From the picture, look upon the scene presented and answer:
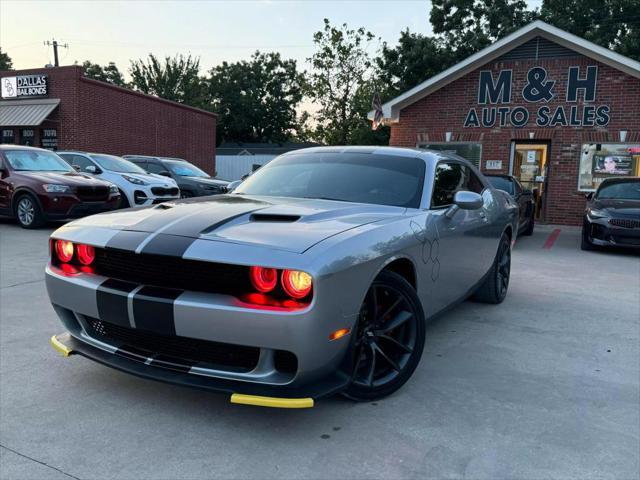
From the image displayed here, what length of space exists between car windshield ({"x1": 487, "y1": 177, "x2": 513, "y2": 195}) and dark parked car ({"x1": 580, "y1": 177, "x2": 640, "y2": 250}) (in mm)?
1488

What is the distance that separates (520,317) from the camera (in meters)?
4.96

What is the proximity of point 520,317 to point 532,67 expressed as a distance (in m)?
11.4

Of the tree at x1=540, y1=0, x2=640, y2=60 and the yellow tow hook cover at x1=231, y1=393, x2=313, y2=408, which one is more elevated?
the tree at x1=540, y1=0, x2=640, y2=60

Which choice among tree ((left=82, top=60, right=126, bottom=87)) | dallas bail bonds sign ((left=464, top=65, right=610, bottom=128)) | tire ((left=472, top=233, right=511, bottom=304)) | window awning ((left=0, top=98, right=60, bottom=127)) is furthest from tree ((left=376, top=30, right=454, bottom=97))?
tree ((left=82, top=60, right=126, bottom=87))

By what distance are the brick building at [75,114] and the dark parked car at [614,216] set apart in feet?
62.2

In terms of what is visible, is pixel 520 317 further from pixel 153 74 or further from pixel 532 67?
pixel 153 74

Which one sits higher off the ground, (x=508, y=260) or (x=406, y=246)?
(x=406, y=246)

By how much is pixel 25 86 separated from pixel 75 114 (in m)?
3.17

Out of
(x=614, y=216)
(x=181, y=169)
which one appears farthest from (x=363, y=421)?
(x=181, y=169)

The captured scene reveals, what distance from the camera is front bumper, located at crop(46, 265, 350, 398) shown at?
2.32 m

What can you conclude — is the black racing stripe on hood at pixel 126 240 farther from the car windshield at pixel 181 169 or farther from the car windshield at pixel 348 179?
the car windshield at pixel 181 169

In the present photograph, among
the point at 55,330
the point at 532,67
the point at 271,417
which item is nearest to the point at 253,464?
the point at 271,417

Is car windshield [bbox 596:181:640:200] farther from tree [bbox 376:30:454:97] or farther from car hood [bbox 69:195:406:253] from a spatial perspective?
tree [bbox 376:30:454:97]

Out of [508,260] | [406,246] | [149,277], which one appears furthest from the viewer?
[508,260]
